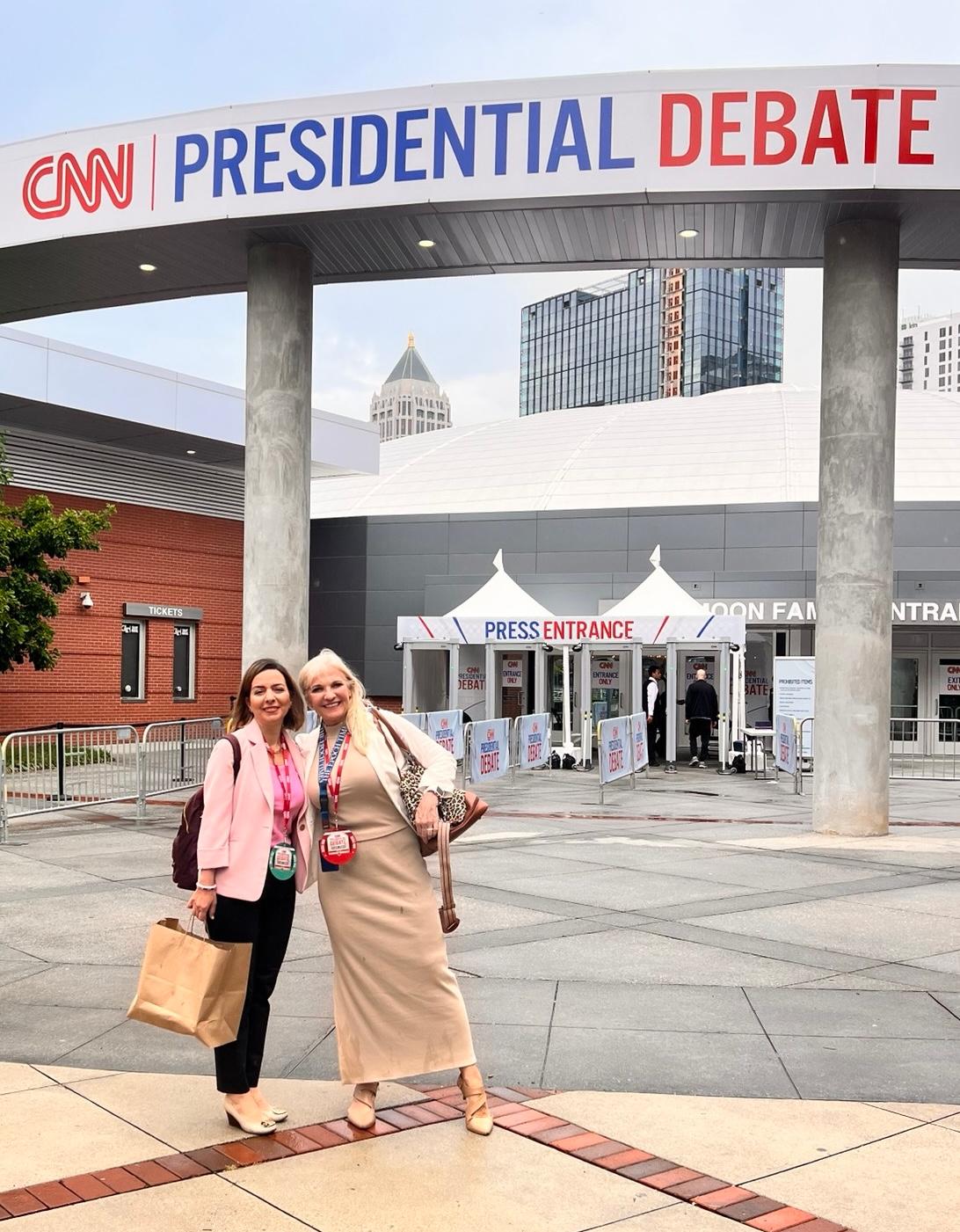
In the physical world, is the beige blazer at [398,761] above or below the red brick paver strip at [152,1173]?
above

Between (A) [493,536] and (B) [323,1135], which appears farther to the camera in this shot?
(A) [493,536]

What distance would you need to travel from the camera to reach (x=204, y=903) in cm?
501

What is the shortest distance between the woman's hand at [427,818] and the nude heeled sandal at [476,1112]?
964 mm

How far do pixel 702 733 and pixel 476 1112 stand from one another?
67.8 feet

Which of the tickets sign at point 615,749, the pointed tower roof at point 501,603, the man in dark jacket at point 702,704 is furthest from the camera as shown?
the pointed tower roof at point 501,603

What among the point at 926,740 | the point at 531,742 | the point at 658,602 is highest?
the point at 658,602

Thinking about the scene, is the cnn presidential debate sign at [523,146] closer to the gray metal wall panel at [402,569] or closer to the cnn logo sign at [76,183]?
the cnn logo sign at [76,183]

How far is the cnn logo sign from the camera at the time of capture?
1555cm

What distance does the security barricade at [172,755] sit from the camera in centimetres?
1588

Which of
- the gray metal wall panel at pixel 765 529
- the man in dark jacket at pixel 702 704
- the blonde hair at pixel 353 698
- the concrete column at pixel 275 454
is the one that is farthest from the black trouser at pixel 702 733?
the blonde hair at pixel 353 698

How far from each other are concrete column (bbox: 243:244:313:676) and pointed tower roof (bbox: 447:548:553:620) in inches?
401

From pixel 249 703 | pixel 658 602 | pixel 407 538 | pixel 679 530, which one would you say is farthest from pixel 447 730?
pixel 249 703

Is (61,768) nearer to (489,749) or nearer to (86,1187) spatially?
(489,749)

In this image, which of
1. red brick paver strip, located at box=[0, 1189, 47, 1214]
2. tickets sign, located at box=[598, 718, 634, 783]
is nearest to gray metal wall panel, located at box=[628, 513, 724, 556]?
tickets sign, located at box=[598, 718, 634, 783]
